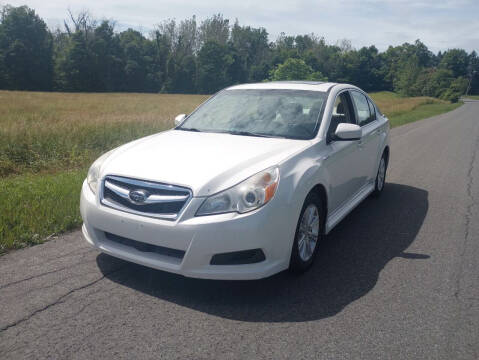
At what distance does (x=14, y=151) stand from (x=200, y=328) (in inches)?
297

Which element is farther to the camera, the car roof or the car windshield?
the car roof

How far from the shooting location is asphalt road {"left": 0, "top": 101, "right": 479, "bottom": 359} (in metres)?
2.79

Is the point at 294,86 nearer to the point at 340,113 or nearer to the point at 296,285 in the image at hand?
the point at 340,113

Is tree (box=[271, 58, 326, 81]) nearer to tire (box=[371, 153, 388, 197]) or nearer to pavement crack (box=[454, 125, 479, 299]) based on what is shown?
pavement crack (box=[454, 125, 479, 299])

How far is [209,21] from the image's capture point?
314 feet

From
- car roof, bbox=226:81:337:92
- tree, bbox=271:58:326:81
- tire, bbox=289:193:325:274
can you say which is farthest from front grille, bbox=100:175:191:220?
tree, bbox=271:58:326:81

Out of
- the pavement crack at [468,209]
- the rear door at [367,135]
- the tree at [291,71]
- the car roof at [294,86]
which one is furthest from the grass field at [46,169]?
the tree at [291,71]

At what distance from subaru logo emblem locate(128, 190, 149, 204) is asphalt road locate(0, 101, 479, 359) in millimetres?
744

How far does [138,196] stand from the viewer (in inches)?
131

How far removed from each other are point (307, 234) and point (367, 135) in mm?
2250

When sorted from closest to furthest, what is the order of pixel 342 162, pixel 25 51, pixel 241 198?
pixel 241 198
pixel 342 162
pixel 25 51

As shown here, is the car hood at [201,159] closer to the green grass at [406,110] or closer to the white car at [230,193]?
the white car at [230,193]

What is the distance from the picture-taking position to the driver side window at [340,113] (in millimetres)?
4652

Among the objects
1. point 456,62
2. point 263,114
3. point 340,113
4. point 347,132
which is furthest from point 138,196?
point 456,62
